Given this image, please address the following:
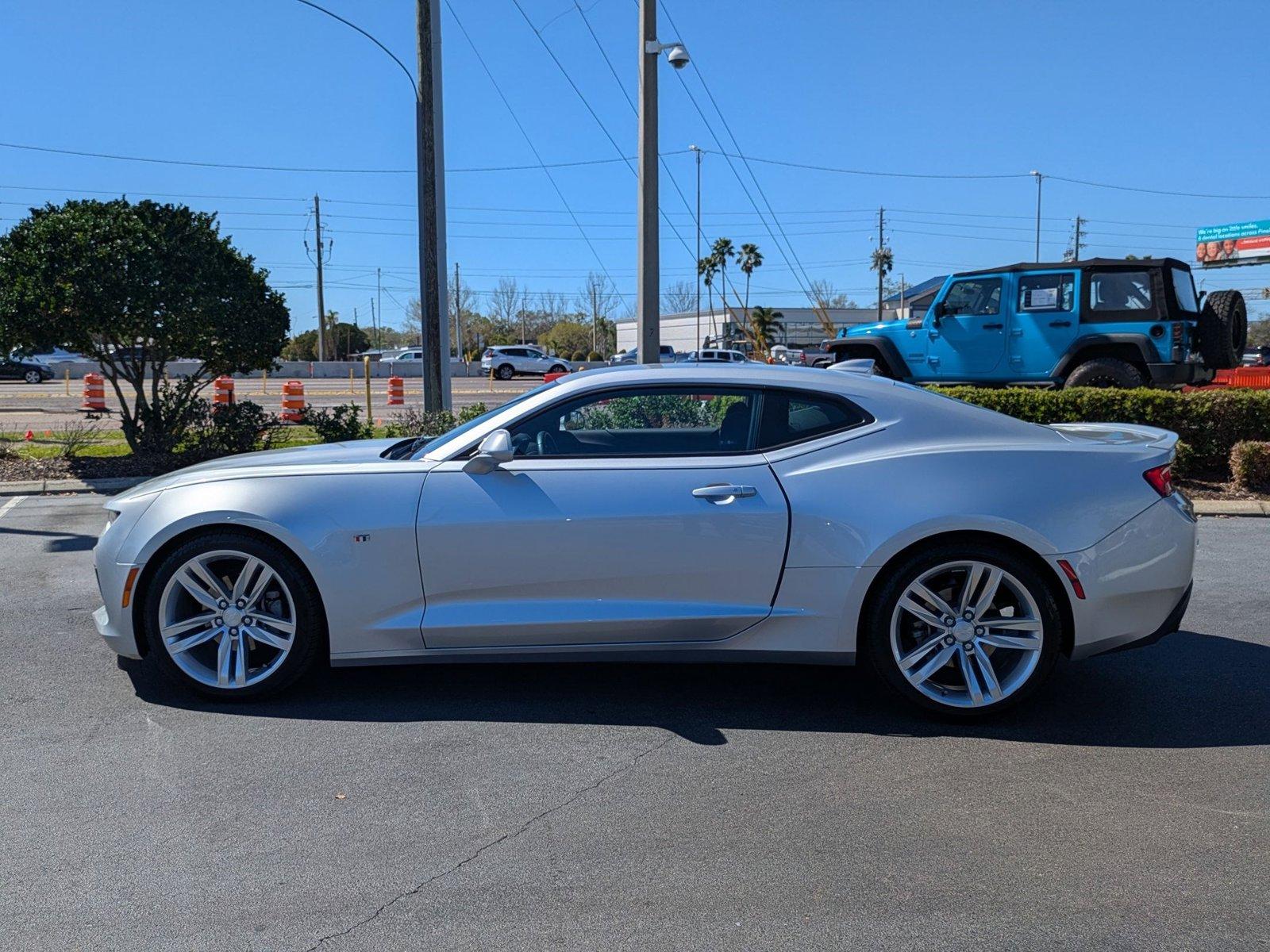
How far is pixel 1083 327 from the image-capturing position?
46.8ft

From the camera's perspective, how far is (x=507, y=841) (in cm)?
344

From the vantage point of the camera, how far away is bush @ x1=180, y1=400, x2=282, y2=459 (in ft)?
41.4

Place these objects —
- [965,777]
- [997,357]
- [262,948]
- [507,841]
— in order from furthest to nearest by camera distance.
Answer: [997,357] → [965,777] → [507,841] → [262,948]

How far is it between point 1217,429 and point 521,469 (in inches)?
357

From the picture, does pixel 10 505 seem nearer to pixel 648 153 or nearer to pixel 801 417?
pixel 648 153

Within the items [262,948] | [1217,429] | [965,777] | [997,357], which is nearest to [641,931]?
[262,948]

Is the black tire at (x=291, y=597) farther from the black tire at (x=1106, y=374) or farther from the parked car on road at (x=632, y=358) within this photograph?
the parked car on road at (x=632, y=358)

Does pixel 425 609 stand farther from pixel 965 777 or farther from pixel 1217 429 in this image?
Answer: pixel 1217 429

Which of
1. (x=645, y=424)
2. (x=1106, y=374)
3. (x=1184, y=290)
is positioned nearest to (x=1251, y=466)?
(x=1106, y=374)

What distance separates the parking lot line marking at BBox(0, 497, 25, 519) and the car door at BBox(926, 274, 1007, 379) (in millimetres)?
11512

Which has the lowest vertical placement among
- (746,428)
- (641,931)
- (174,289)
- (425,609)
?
(641,931)

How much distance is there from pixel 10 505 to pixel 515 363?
3604cm

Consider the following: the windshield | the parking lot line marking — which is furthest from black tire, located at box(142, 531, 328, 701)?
the parking lot line marking

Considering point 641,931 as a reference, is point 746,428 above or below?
above
